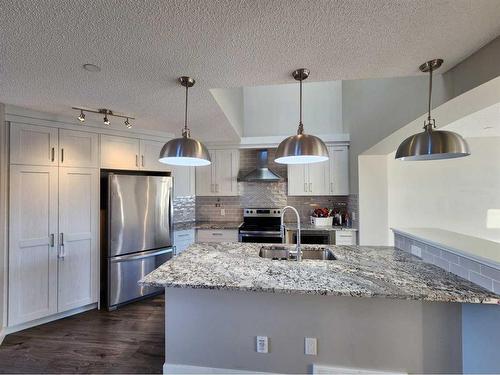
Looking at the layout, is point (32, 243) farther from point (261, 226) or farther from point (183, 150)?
point (261, 226)

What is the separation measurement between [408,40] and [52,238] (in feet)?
11.8

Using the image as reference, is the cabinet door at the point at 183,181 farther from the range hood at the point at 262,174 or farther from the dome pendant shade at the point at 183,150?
the dome pendant shade at the point at 183,150

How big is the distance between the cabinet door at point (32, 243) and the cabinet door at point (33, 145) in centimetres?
8

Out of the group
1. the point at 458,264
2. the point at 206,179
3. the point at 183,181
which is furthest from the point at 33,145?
the point at 458,264

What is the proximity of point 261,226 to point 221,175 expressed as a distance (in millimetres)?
1155

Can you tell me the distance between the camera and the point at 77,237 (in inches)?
111

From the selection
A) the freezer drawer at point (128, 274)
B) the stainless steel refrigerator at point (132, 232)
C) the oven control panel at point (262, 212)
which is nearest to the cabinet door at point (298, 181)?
the oven control panel at point (262, 212)

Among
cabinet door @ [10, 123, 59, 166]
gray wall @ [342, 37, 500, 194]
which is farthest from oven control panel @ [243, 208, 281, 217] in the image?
cabinet door @ [10, 123, 59, 166]

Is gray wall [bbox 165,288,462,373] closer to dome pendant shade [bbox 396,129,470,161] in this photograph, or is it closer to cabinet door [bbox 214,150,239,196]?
dome pendant shade [bbox 396,129,470,161]

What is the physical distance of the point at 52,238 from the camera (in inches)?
104

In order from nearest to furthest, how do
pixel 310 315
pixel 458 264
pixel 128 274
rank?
pixel 458 264 → pixel 310 315 → pixel 128 274

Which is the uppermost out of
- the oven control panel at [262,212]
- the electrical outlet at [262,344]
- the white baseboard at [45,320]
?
the oven control panel at [262,212]

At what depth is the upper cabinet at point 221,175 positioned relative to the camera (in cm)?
430

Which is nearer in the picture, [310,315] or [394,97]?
[310,315]
